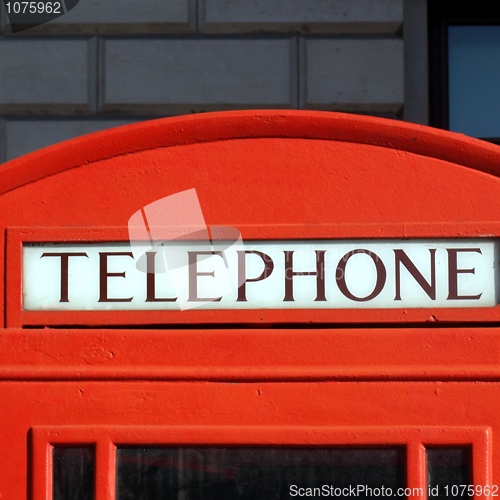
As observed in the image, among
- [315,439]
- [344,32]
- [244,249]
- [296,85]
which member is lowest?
[315,439]

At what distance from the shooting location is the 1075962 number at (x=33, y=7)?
492cm

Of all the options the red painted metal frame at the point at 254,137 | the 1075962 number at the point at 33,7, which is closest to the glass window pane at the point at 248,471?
the red painted metal frame at the point at 254,137

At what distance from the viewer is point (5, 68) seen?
16.2 feet

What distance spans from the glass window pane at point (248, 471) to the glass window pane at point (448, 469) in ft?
0.19

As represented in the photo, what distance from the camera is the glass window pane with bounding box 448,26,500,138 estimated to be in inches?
195

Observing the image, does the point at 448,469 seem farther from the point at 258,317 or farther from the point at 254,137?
the point at 254,137

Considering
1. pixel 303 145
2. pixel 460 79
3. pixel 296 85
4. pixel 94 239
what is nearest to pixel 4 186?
pixel 94 239

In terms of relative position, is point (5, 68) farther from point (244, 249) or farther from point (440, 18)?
point (244, 249)

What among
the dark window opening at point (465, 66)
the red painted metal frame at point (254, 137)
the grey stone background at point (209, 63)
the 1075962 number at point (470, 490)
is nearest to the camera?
the 1075962 number at point (470, 490)

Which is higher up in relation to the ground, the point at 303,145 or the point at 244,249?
the point at 303,145

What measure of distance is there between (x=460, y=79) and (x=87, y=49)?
2.28 meters

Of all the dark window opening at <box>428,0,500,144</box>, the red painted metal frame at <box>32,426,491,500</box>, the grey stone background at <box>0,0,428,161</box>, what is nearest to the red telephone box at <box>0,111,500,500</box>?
the red painted metal frame at <box>32,426,491,500</box>

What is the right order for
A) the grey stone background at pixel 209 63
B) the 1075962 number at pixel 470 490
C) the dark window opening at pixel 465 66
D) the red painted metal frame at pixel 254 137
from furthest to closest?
the dark window opening at pixel 465 66 < the grey stone background at pixel 209 63 < the red painted metal frame at pixel 254 137 < the 1075962 number at pixel 470 490

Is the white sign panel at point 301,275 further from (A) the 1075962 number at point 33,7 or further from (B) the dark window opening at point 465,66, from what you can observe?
(A) the 1075962 number at point 33,7
